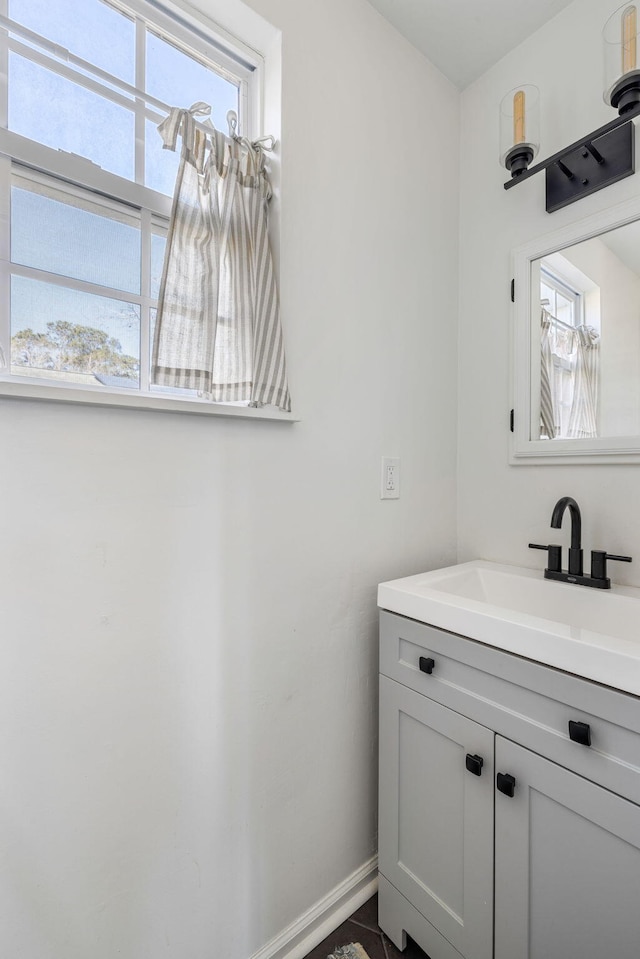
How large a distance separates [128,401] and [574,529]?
1.20 meters

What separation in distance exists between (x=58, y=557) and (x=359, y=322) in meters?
1.01

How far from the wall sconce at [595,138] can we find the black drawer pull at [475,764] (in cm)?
153

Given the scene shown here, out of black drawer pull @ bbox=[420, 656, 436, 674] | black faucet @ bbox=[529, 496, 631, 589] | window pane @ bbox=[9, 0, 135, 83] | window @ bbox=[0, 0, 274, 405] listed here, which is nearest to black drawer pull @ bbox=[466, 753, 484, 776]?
black drawer pull @ bbox=[420, 656, 436, 674]

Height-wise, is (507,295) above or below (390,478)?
above

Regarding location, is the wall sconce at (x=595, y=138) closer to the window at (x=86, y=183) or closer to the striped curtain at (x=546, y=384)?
the striped curtain at (x=546, y=384)

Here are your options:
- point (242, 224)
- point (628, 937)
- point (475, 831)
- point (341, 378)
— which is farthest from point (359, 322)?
point (628, 937)

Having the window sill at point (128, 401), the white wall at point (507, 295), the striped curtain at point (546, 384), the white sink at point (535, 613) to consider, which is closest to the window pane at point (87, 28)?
the window sill at point (128, 401)

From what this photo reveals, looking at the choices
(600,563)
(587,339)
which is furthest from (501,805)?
(587,339)

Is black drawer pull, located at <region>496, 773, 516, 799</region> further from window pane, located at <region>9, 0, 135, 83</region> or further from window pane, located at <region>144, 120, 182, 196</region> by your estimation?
A: window pane, located at <region>9, 0, 135, 83</region>

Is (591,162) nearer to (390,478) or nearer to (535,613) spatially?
(390,478)

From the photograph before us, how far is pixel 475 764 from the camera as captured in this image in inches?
37.7

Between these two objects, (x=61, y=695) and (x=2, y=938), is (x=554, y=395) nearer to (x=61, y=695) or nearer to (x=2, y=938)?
(x=61, y=695)

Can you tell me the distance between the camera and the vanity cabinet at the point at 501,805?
0.76 meters

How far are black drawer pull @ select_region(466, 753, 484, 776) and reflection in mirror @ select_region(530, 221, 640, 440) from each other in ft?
3.01
